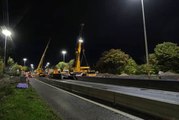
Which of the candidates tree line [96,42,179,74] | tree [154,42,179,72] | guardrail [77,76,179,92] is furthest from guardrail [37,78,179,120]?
tree [154,42,179,72]

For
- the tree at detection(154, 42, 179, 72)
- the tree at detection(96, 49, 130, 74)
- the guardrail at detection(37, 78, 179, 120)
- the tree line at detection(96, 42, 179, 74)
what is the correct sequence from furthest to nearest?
the tree at detection(96, 49, 130, 74) → the tree line at detection(96, 42, 179, 74) → the tree at detection(154, 42, 179, 72) → the guardrail at detection(37, 78, 179, 120)

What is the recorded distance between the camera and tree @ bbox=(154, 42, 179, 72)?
59.9m

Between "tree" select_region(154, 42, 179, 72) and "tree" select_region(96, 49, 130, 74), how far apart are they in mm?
19545

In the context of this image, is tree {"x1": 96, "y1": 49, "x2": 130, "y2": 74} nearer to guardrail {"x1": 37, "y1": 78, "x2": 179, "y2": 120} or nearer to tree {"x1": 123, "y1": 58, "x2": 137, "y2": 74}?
tree {"x1": 123, "y1": 58, "x2": 137, "y2": 74}

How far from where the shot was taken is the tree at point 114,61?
82.6m

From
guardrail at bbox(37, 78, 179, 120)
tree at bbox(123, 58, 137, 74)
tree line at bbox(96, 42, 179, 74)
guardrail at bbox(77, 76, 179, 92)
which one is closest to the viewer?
guardrail at bbox(37, 78, 179, 120)

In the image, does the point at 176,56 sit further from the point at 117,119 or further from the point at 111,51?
the point at 117,119

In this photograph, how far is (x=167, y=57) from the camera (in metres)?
61.2

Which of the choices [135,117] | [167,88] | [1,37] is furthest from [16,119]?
[1,37]

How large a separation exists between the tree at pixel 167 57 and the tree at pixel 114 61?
19545 millimetres

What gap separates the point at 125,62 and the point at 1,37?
43010mm

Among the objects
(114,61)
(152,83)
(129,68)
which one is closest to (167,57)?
(129,68)

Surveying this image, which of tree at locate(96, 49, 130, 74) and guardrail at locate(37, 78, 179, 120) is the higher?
tree at locate(96, 49, 130, 74)

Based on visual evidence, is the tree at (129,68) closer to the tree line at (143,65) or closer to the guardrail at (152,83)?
the tree line at (143,65)
